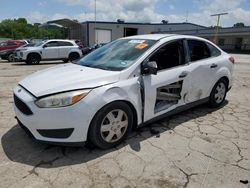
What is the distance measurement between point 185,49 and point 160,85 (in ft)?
3.41

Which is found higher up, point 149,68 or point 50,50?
point 50,50

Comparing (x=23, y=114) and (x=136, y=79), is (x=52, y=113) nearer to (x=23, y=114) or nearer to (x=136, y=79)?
(x=23, y=114)

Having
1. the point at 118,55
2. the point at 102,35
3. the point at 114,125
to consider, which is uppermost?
the point at 102,35

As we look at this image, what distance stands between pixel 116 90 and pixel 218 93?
9.69 feet

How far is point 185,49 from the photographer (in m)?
4.48

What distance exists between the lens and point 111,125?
342cm

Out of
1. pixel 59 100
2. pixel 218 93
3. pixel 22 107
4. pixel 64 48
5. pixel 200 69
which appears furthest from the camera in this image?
pixel 64 48

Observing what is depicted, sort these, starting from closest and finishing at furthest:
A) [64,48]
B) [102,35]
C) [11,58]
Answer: [64,48]
[11,58]
[102,35]

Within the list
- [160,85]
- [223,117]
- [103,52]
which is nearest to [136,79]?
[160,85]

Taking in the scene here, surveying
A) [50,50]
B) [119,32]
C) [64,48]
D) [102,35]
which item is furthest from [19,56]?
[119,32]

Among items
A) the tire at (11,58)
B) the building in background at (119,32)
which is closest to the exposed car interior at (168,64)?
the tire at (11,58)

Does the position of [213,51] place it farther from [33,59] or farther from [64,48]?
[64,48]

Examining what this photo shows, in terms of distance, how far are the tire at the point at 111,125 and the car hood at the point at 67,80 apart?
1.21 ft

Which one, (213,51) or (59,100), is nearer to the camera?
(59,100)
